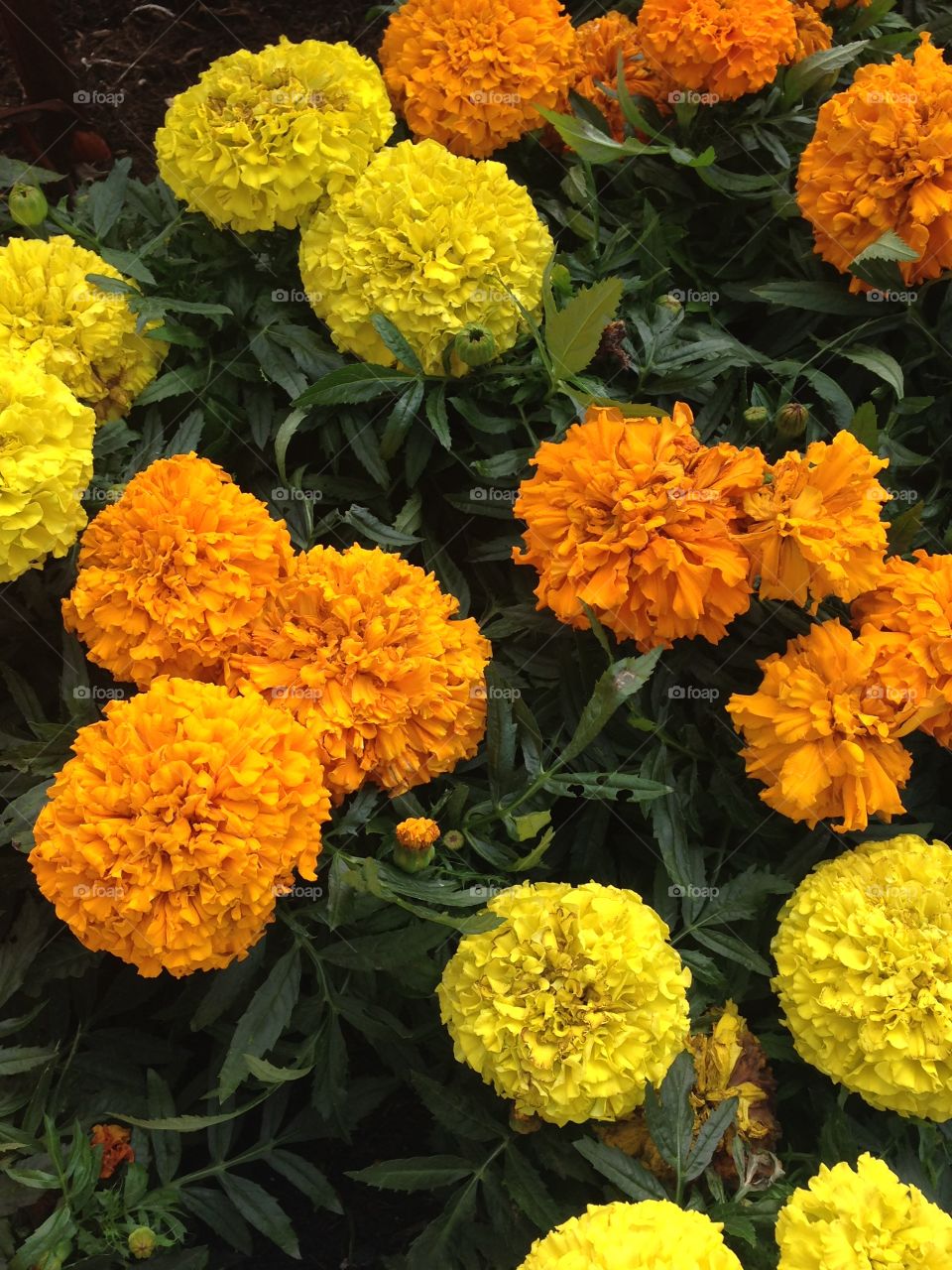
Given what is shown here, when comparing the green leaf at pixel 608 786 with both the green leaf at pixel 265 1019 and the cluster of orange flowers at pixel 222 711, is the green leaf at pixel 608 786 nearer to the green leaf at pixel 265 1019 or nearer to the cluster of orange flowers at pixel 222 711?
the cluster of orange flowers at pixel 222 711

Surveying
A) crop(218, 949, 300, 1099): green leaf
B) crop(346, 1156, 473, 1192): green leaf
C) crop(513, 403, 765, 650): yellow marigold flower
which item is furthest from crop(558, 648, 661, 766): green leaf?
crop(346, 1156, 473, 1192): green leaf

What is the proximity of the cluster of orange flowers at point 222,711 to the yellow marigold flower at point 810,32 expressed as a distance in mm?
1528

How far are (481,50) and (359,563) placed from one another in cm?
A: 122

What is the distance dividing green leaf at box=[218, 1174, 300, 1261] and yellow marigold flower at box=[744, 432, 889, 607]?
1.35 meters

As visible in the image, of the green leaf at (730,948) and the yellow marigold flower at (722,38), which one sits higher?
the yellow marigold flower at (722,38)

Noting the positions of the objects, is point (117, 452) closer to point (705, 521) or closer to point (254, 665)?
point (254, 665)

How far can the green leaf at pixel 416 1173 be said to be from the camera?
5.51 feet

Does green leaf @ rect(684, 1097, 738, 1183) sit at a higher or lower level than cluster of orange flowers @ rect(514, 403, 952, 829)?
lower

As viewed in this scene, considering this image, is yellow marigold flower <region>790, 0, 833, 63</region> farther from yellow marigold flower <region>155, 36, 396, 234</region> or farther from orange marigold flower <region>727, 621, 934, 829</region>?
orange marigold flower <region>727, 621, 934, 829</region>

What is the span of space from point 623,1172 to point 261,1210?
688 mm

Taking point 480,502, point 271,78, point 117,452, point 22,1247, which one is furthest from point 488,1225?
point 271,78

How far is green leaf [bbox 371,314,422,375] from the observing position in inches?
76.2

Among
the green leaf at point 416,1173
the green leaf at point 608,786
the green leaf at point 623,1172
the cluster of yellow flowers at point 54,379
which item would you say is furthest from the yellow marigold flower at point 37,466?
the green leaf at point 623,1172

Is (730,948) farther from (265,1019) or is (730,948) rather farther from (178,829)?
(178,829)
